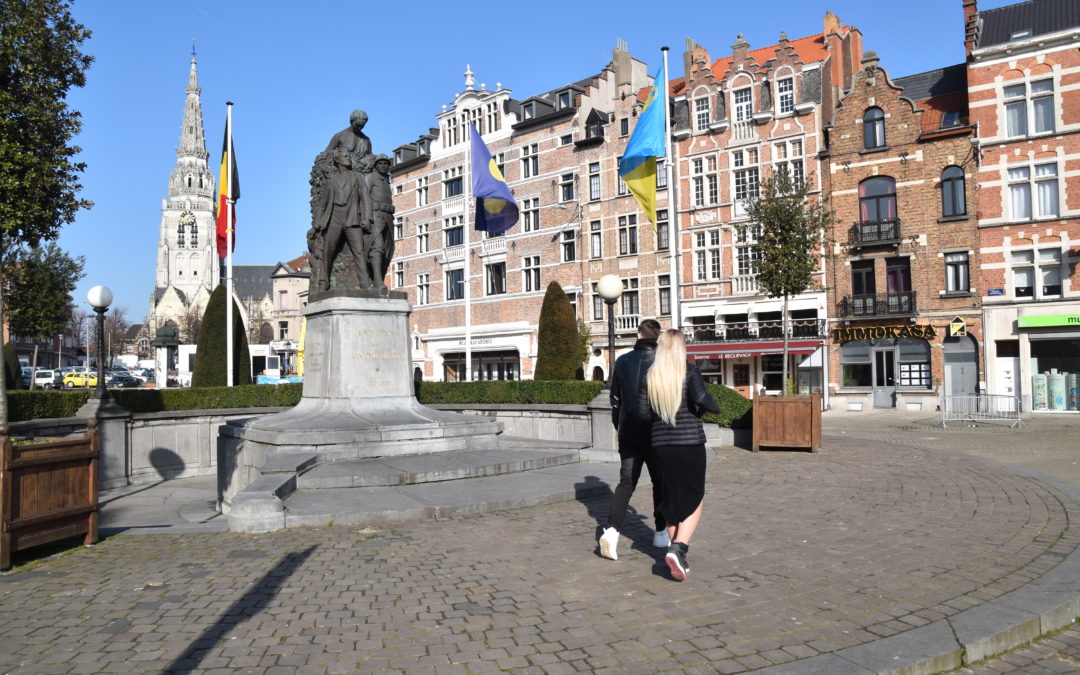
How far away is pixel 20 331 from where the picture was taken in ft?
104

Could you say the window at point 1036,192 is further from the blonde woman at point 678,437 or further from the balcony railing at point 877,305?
the blonde woman at point 678,437

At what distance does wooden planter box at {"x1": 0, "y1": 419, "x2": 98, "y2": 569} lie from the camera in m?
6.12

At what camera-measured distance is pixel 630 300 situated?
40156 millimetres

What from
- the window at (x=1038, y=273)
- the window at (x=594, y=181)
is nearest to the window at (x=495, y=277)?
the window at (x=594, y=181)

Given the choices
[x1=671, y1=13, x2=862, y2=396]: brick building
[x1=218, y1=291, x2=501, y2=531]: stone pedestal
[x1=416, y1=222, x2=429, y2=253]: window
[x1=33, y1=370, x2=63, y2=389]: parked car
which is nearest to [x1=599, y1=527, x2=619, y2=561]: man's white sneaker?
[x1=218, y1=291, x2=501, y2=531]: stone pedestal

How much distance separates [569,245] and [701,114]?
10258mm

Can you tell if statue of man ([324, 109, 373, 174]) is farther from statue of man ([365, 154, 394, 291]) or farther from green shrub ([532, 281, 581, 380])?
green shrub ([532, 281, 581, 380])

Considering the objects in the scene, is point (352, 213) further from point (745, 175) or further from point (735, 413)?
point (745, 175)

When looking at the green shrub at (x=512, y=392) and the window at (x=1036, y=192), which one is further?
the window at (x=1036, y=192)

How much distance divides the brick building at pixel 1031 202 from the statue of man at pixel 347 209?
1047 inches

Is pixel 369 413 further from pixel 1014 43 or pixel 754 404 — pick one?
pixel 1014 43

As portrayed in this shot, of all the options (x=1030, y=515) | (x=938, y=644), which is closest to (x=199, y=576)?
(x=938, y=644)

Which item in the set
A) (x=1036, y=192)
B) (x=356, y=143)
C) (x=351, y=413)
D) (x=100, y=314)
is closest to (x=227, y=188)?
(x=100, y=314)

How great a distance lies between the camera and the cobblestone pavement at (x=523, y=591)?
13.9 feet
